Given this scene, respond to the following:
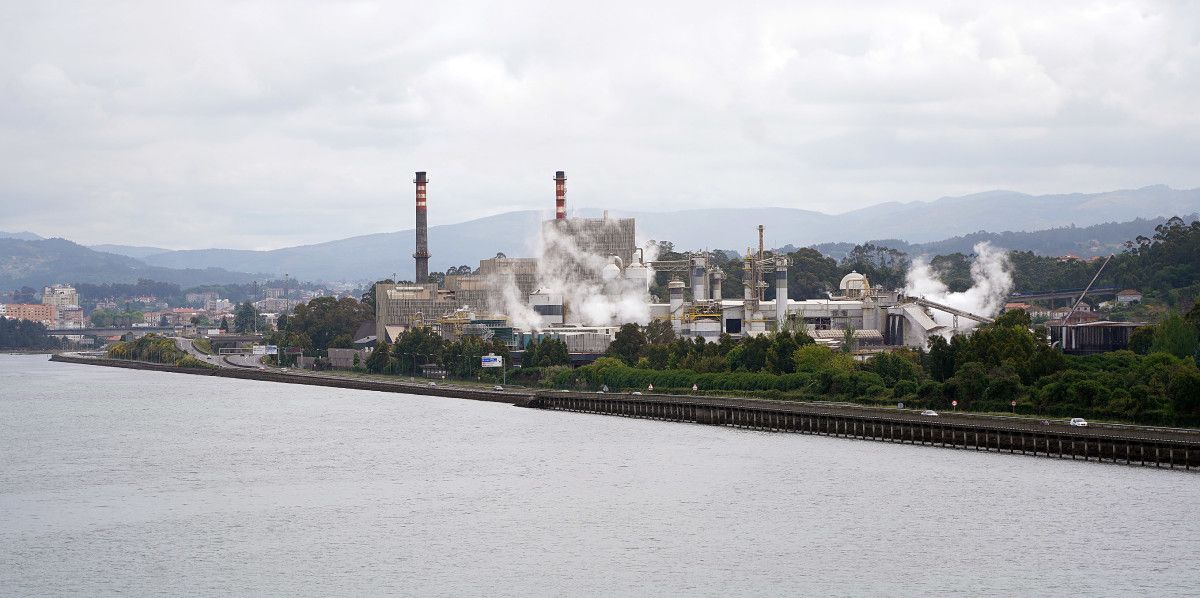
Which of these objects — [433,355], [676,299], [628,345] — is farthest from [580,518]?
[676,299]

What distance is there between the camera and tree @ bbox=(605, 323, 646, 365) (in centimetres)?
16125

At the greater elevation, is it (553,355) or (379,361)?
(553,355)

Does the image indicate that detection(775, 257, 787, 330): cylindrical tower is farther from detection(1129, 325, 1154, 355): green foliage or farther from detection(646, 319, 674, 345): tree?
detection(1129, 325, 1154, 355): green foliage

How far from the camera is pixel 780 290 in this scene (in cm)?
18288

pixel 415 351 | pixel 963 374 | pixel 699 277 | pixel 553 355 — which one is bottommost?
pixel 963 374

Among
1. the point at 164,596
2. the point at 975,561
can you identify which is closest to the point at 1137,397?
the point at 975,561

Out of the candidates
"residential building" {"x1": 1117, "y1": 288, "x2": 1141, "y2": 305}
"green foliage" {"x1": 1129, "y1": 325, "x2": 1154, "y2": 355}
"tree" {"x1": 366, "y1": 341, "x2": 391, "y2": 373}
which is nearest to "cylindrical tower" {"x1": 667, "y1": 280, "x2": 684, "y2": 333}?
"tree" {"x1": 366, "y1": 341, "x2": 391, "y2": 373}

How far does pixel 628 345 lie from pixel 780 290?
27002 mm

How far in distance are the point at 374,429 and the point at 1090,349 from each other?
189 ft

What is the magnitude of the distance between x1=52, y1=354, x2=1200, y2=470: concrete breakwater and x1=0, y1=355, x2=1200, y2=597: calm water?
1803 millimetres

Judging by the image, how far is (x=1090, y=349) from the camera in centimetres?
13388

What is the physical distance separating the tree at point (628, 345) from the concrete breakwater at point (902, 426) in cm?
1696

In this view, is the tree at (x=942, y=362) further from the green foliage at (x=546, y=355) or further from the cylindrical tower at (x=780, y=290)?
the cylindrical tower at (x=780, y=290)

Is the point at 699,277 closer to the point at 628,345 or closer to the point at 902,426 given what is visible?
the point at 628,345
